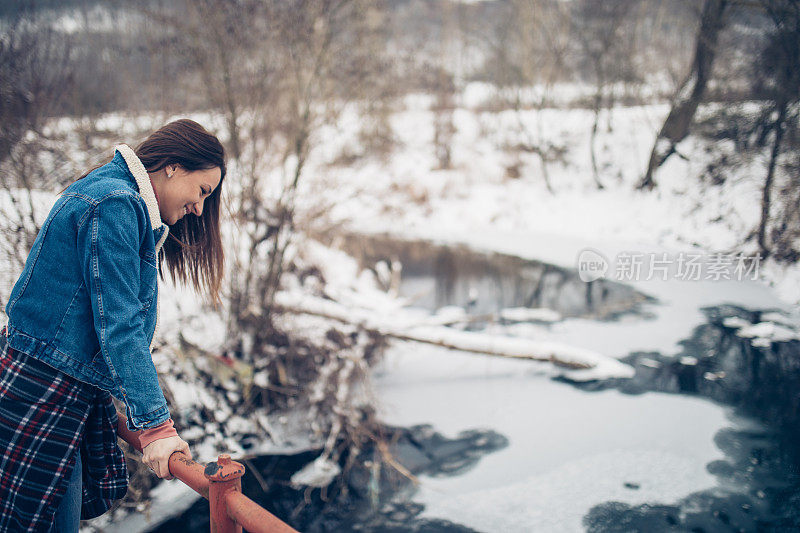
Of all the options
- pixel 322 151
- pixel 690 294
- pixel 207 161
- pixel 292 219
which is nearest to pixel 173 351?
pixel 292 219

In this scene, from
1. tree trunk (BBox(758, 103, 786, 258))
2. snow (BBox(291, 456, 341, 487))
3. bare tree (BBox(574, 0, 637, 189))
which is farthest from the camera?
bare tree (BBox(574, 0, 637, 189))

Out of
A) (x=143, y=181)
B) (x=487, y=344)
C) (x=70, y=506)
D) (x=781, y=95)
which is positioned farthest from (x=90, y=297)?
(x=781, y=95)

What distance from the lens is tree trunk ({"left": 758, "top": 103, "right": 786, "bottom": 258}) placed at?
9242 millimetres

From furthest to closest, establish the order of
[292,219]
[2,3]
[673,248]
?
[673,248] < [292,219] < [2,3]

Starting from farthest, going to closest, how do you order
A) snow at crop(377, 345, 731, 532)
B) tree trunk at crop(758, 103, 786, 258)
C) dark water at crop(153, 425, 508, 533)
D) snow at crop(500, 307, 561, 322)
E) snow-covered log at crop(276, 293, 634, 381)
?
tree trunk at crop(758, 103, 786, 258)
snow at crop(500, 307, 561, 322)
snow-covered log at crop(276, 293, 634, 381)
snow at crop(377, 345, 731, 532)
dark water at crop(153, 425, 508, 533)

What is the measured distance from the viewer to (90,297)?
4.38 ft

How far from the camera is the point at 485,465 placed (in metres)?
4.88

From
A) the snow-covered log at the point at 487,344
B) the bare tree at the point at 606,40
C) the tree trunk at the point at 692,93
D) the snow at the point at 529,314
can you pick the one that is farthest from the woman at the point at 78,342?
the bare tree at the point at 606,40

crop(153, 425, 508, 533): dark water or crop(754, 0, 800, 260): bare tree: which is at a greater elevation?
crop(754, 0, 800, 260): bare tree

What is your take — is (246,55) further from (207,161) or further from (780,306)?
(780,306)

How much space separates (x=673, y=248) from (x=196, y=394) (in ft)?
32.0

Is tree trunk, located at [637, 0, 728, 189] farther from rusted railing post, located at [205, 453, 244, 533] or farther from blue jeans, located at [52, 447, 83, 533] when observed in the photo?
blue jeans, located at [52, 447, 83, 533]

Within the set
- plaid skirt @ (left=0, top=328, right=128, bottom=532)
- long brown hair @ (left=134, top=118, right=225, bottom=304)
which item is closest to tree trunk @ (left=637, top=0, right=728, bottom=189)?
long brown hair @ (left=134, top=118, right=225, bottom=304)

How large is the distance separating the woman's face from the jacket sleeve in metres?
0.21
